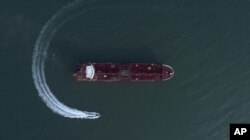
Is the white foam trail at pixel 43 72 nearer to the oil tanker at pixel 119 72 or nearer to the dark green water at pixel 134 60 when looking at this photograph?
the dark green water at pixel 134 60

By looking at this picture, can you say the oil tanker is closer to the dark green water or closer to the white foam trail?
the dark green water

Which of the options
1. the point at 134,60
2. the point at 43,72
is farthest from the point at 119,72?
the point at 43,72

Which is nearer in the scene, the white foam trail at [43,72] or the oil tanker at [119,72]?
the oil tanker at [119,72]

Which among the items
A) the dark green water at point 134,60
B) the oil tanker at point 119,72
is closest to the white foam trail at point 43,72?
the dark green water at point 134,60

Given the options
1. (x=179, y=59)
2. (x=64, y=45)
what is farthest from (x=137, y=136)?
(x=64, y=45)

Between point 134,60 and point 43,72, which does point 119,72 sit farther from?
point 43,72

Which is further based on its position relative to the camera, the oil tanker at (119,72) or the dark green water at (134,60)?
the dark green water at (134,60)

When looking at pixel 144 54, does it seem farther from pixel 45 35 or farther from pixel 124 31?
Answer: pixel 45 35
